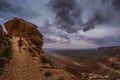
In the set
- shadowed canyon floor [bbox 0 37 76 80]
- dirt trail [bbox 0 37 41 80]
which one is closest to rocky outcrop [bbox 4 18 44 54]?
dirt trail [bbox 0 37 41 80]

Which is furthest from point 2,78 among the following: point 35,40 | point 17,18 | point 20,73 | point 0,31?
point 17,18

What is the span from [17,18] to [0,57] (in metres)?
39.5

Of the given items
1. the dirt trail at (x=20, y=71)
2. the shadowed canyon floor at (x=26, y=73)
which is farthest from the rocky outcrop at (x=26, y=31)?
the shadowed canyon floor at (x=26, y=73)

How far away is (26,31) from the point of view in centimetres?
6066

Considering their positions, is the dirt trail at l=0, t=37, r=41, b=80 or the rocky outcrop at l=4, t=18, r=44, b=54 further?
the rocky outcrop at l=4, t=18, r=44, b=54

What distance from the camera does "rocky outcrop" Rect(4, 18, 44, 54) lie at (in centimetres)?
5834

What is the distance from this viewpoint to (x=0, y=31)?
43.5 meters

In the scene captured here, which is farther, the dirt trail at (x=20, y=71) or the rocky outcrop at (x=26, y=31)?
the rocky outcrop at (x=26, y=31)

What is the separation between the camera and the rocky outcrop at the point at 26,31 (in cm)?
5834

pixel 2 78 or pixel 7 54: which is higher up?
pixel 7 54

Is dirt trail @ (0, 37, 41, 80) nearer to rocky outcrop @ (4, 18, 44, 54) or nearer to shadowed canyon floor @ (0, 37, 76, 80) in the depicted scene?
shadowed canyon floor @ (0, 37, 76, 80)

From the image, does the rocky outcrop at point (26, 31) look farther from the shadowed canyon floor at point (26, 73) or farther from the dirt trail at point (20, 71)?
the shadowed canyon floor at point (26, 73)

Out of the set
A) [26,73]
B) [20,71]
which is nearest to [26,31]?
[20,71]

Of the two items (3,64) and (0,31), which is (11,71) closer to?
(3,64)
